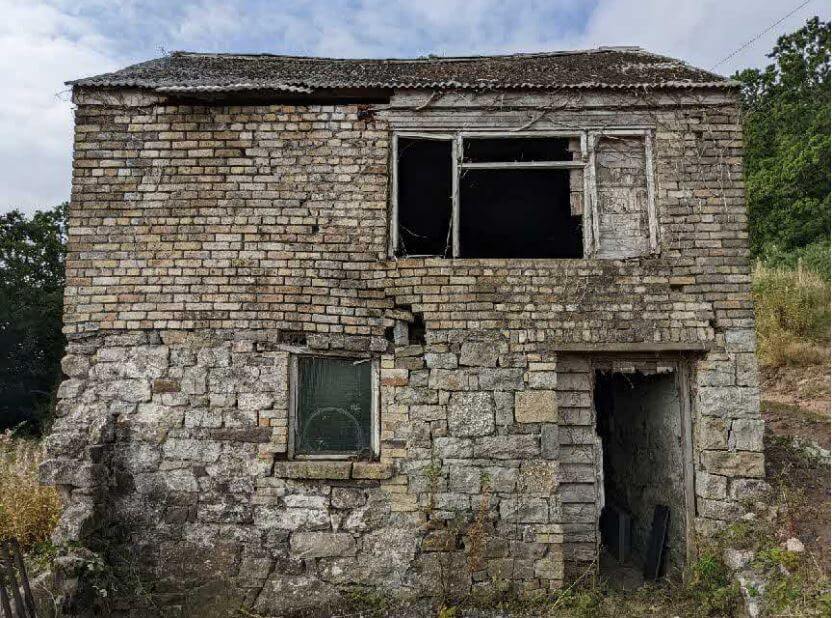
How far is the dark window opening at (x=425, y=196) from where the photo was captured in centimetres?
729

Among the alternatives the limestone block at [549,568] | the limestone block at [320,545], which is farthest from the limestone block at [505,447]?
the limestone block at [320,545]

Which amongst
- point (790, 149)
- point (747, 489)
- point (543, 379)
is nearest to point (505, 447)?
point (543, 379)

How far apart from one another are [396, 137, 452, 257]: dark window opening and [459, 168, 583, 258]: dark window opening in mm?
380

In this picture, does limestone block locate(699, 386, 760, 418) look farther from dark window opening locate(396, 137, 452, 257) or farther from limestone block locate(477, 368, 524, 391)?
dark window opening locate(396, 137, 452, 257)

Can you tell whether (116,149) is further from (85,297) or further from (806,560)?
(806,560)

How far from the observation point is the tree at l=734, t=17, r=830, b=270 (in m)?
16.7

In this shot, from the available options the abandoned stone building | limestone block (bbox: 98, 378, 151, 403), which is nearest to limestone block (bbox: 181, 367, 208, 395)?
the abandoned stone building

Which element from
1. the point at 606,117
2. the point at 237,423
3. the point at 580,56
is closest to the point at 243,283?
the point at 237,423

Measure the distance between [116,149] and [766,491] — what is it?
296 inches

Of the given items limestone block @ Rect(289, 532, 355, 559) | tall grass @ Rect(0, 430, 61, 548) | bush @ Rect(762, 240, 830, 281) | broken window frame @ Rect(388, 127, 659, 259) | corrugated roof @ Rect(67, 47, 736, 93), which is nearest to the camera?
limestone block @ Rect(289, 532, 355, 559)

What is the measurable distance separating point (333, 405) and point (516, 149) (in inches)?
154

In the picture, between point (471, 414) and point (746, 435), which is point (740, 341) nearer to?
point (746, 435)

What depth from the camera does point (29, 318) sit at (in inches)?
624

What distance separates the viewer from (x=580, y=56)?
803 centimetres
